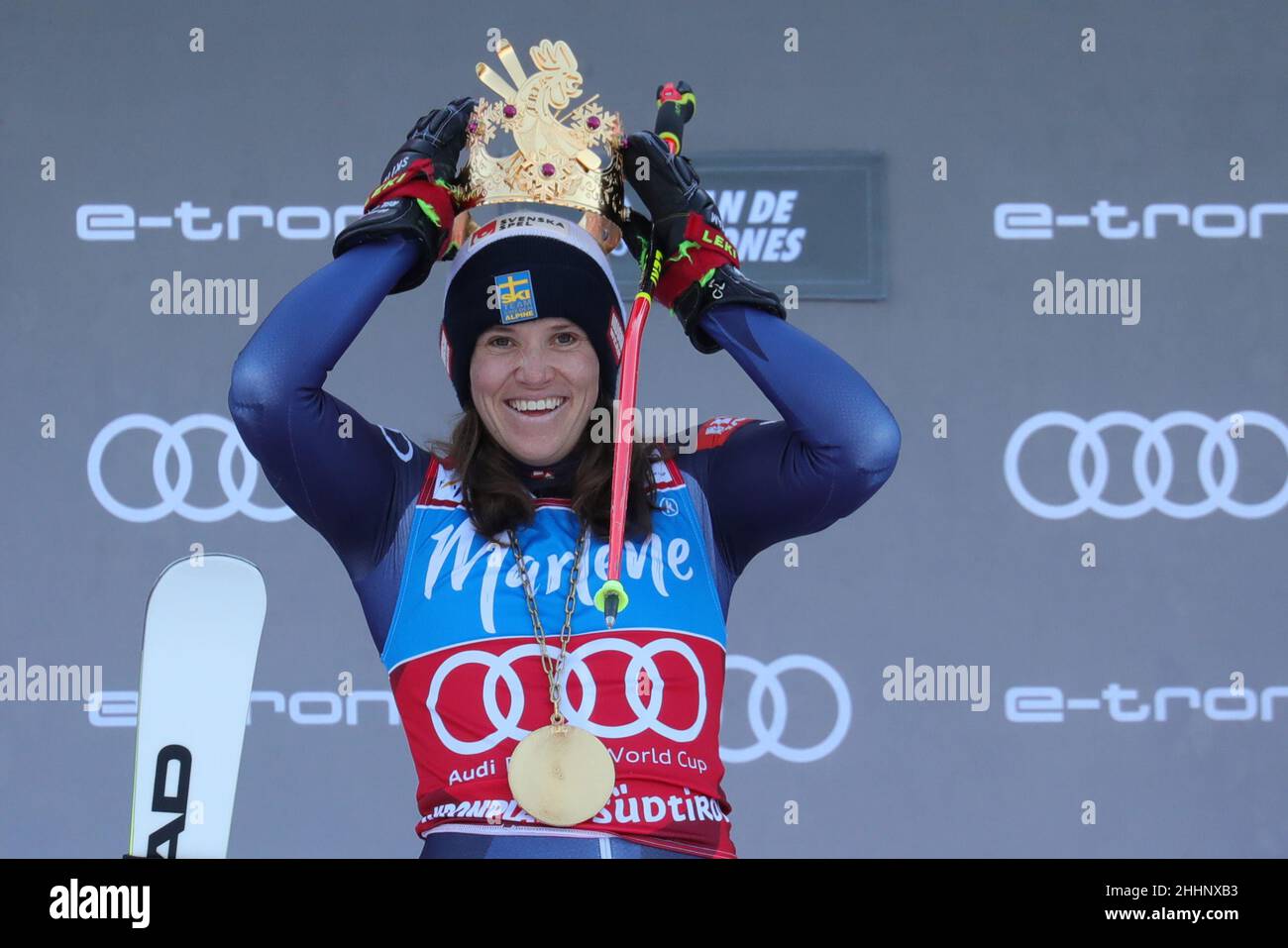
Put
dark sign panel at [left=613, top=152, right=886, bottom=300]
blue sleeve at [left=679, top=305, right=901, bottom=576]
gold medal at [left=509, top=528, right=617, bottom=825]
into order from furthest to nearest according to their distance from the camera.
Answer: dark sign panel at [left=613, top=152, right=886, bottom=300]
blue sleeve at [left=679, top=305, right=901, bottom=576]
gold medal at [left=509, top=528, right=617, bottom=825]

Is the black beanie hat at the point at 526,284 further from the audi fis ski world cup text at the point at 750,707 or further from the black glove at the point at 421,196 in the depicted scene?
the audi fis ski world cup text at the point at 750,707

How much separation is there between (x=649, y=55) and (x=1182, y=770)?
2018 millimetres

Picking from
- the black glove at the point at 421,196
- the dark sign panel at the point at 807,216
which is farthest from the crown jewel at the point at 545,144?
the dark sign panel at the point at 807,216

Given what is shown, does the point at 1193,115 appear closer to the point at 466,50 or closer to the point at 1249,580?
the point at 1249,580

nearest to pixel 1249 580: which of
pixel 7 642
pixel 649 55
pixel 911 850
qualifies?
pixel 911 850

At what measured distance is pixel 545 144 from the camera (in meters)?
1.87

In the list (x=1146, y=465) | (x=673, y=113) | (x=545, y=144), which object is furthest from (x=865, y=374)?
(x=545, y=144)

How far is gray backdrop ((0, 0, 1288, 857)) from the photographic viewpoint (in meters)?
3.33

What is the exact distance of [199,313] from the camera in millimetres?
3359

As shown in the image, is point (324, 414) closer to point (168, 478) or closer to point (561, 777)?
point (561, 777)

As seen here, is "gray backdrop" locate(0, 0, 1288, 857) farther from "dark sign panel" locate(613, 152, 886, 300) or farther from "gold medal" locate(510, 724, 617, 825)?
"gold medal" locate(510, 724, 617, 825)

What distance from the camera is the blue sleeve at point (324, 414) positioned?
5.50 ft

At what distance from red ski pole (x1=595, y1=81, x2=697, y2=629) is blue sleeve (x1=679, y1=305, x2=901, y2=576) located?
91mm

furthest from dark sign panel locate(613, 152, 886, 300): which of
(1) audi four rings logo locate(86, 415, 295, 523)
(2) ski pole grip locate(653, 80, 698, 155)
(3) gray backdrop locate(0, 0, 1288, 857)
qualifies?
(2) ski pole grip locate(653, 80, 698, 155)
